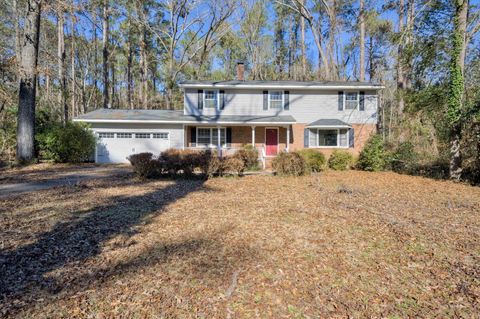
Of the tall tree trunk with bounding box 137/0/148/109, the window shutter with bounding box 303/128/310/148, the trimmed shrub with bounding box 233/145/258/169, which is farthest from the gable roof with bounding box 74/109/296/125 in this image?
the tall tree trunk with bounding box 137/0/148/109

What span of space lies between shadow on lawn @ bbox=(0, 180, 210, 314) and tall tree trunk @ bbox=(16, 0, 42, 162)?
9.70 m

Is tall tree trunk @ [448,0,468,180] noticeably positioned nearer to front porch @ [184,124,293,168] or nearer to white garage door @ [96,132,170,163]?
front porch @ [184,124,293,168]

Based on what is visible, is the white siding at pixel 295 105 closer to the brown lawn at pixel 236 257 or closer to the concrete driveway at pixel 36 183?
the concrete driveway at pixel 36 183

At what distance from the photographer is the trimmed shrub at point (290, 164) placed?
452 inches

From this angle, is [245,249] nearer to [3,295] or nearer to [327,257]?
[327,257]

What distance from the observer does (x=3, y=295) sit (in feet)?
9.45

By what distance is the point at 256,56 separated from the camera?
99.8 ft

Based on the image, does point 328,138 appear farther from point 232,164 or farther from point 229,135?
point 232,164

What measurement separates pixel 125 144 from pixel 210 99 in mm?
5979

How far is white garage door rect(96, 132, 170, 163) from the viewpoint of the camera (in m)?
16.5

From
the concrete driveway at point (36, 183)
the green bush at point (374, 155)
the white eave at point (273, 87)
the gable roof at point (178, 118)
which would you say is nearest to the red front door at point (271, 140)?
Result: the gable roof at point (178, 118)

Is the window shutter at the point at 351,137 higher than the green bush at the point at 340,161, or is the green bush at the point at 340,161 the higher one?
the window shutter at the point at 351,137

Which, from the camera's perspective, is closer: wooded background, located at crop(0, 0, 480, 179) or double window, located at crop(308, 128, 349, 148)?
wooded background, located at crop(0, 0, 480, 179)

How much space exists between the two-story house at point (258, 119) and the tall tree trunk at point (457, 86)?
5891mm
